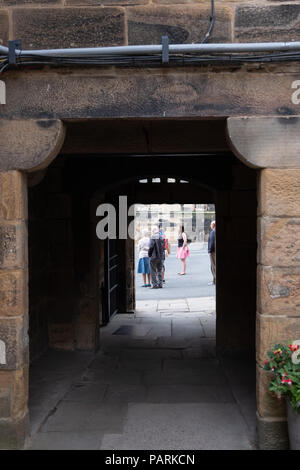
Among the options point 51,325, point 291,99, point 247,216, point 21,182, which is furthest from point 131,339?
point 291,99

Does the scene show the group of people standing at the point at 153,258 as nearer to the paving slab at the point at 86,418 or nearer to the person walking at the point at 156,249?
the person walking at the point at 156,249

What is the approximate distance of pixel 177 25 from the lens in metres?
3.24

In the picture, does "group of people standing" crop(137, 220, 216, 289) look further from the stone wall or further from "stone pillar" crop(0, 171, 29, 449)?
"stone pillar" crop(0, 171, 29, 449)

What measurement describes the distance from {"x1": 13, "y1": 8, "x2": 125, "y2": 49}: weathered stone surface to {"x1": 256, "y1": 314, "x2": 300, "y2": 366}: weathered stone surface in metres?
2.05

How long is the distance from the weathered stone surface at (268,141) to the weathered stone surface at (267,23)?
0.53 metres

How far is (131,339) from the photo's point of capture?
22.2 ft

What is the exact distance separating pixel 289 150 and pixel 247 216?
104 inches

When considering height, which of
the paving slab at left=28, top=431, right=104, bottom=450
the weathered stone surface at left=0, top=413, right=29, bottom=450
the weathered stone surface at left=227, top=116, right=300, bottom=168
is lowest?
the paving slab at left=28, top=431, right=104, bottom=450

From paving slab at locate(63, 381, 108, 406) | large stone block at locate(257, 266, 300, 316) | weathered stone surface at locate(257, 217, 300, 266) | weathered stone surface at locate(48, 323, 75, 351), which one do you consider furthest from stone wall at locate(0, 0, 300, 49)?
weathered stone surface at locate(48, 323, 75, 351)

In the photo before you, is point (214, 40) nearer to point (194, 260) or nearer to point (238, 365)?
point (238, 365)

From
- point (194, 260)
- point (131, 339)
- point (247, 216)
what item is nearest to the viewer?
point (247, 216)

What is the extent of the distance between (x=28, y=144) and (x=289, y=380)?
7.14 ft

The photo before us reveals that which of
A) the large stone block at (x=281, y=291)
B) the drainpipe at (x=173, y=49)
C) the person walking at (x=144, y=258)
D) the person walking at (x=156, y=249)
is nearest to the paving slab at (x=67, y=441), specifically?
the large stone block at (x=281, y=291)

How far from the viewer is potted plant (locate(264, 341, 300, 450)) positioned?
115 inches
